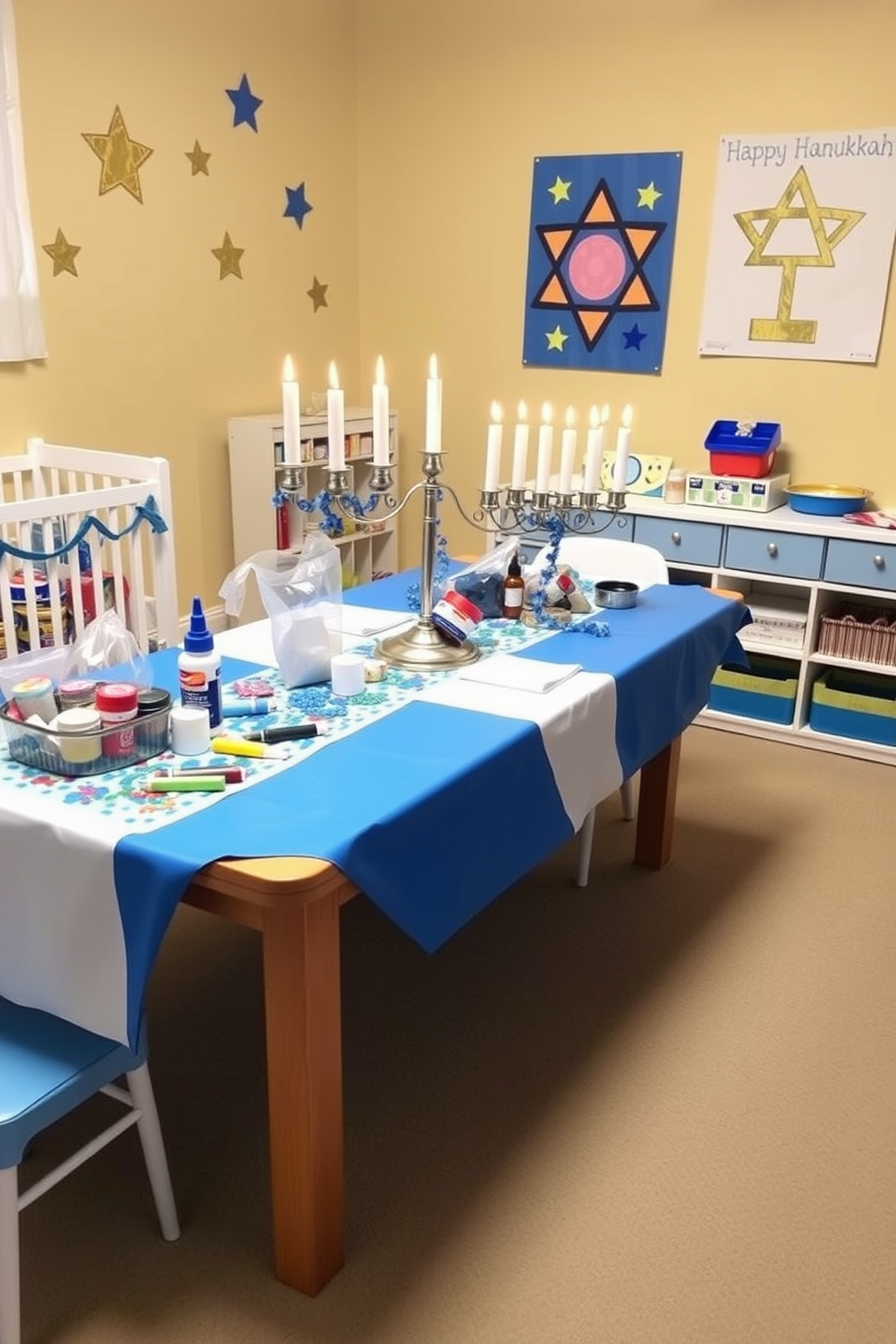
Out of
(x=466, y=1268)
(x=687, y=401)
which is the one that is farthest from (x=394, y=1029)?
(x=687, y=401)

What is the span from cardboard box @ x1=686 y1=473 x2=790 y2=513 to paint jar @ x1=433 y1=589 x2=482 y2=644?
5.81ft

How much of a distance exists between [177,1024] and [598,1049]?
810 millimetres

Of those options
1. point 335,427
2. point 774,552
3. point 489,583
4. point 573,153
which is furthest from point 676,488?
point 335,427

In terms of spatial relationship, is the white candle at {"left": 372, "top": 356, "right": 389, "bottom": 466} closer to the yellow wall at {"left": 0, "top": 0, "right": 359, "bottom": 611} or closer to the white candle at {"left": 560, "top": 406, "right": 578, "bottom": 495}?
the white candle at {"left": 560, "top": 406, "right": 578, "bottom": 495}

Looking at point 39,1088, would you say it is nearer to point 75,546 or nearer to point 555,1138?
point 555,1138

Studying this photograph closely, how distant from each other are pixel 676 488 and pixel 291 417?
7.10 feet

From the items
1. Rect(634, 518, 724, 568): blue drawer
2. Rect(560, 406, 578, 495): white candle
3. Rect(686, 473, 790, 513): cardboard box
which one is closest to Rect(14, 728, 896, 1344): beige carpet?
Rect(560, 406, 578, 495): white candle

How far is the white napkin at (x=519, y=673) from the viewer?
1.92 metres

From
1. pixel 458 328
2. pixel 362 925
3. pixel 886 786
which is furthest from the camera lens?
pixel 458 328

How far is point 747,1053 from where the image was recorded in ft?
6.84

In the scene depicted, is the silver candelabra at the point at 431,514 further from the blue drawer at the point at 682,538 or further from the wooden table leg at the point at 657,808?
the blue drawer at the point at 682,538

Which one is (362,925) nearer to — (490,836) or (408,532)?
(490,836)

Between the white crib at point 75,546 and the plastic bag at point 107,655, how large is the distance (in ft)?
2.91

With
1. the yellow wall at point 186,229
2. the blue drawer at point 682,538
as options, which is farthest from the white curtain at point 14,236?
the blue drawer at point 682,538
